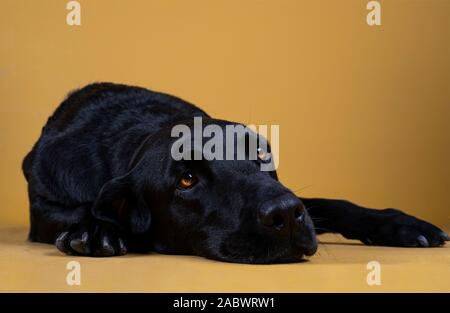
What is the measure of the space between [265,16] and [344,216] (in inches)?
87.5

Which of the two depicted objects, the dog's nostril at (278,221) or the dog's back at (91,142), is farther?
the dog's back at (91,142)

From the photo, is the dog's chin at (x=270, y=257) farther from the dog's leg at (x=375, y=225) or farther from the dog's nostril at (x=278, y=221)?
the dog's leg at (x=375, y=225)

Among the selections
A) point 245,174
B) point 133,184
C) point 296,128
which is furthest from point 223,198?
point 296,128

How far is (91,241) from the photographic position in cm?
293

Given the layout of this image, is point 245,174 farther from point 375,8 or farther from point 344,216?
point 375,8

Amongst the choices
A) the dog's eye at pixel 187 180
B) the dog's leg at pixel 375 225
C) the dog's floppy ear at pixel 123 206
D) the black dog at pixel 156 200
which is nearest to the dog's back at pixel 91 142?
the black dog at pixel 156 200

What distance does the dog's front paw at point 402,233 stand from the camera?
331cm

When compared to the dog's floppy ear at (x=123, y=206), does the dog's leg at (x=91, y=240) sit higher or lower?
lower

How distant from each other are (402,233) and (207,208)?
0.89 m

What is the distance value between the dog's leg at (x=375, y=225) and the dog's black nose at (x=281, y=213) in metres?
0.78

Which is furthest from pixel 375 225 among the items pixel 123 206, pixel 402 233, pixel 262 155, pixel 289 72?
pixel 289 72

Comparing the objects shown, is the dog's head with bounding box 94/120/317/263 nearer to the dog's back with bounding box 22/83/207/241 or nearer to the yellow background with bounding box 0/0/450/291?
the dog's back with bounding box 22/83/207/241

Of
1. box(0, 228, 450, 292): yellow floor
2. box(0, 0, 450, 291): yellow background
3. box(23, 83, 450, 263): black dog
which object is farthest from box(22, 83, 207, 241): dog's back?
box(0, 0, 450, 291): yellow background

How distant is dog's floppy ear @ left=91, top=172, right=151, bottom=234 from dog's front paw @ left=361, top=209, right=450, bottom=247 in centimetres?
93
